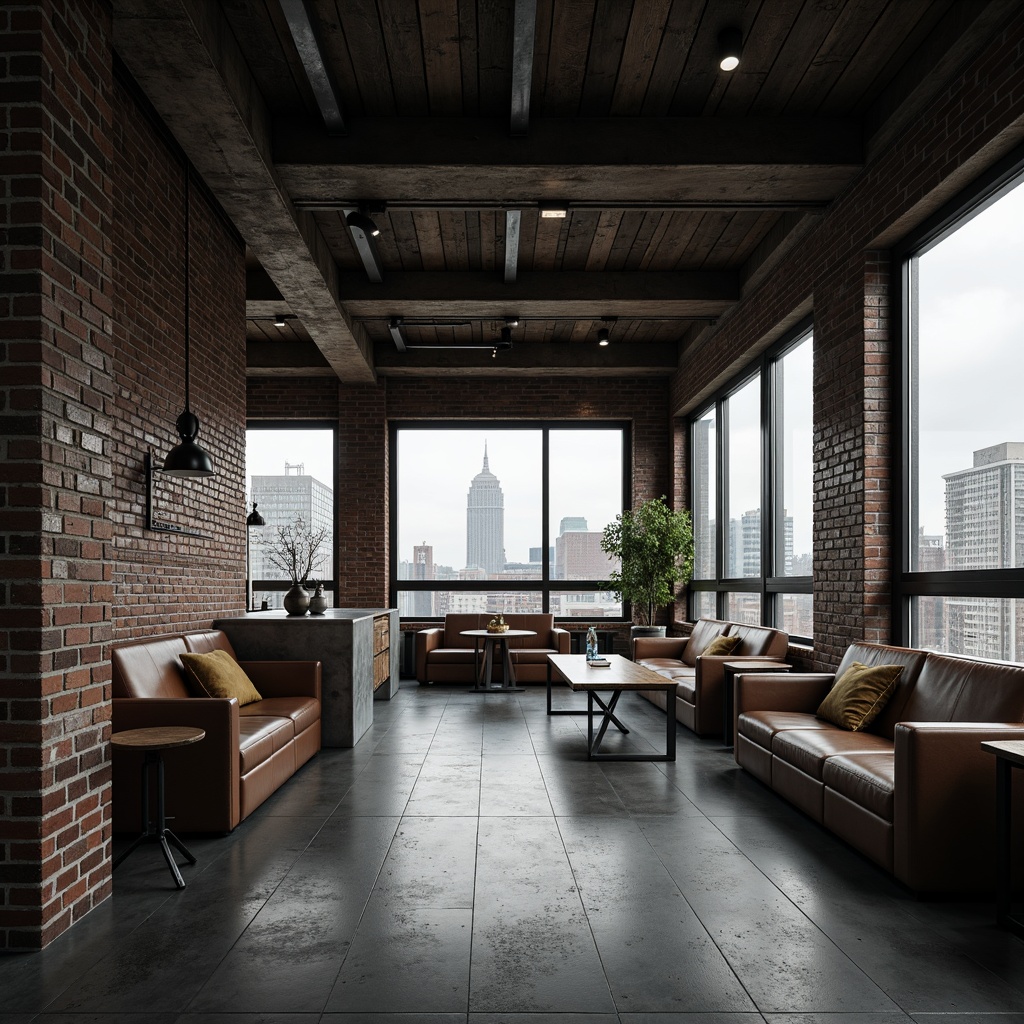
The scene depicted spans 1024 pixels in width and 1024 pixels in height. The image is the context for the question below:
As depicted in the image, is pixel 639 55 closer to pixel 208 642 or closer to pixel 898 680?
pixel 898 680

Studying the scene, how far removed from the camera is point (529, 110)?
4.83m

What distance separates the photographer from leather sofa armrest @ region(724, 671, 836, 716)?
17.7 ft

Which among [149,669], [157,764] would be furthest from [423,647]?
[157,764]

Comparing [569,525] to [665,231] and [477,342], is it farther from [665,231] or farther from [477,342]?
[665,231]

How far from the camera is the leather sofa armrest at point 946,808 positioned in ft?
10.8

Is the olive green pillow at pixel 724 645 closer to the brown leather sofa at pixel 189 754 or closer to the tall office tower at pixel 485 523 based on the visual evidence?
the brown leather sofa at pixel 189 754

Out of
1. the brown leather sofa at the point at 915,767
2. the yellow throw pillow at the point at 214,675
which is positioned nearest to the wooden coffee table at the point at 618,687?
the brown leather sofa at the point at 915,767

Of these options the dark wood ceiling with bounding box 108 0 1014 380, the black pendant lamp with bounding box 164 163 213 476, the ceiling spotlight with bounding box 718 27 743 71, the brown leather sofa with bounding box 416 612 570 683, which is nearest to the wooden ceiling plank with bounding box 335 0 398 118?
the dark wood ceiling with bounding box 108 0 1014 380

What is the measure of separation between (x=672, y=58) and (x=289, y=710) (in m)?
4.33

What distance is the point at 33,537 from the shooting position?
2.88 metres

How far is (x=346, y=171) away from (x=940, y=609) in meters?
4.27

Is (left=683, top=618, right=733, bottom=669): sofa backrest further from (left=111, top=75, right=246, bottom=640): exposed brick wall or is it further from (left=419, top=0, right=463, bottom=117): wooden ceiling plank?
(left=419, top=0, right=463, bottom=117): wooden ceiling plank

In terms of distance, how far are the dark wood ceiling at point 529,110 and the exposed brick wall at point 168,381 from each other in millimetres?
330

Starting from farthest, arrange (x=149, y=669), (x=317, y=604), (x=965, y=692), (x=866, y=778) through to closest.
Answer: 1. (x=317, y=604)
2. (x=149, y=669)
3. (x=965, y=692)
4. (x=866, y=778)
